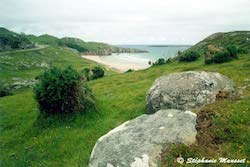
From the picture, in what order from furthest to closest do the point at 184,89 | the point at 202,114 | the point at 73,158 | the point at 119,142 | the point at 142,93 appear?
the point at 142,93
the point at 184,89
the point at 73,158
the point at 202,114
the point at 119,142

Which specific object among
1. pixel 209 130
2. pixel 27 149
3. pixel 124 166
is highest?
pixel 209 130

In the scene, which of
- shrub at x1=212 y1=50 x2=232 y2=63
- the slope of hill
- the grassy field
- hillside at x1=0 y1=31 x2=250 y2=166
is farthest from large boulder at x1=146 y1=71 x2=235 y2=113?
the slope of hill

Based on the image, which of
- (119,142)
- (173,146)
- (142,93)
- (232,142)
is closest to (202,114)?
(232,142)

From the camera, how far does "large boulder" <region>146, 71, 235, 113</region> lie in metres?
17.0

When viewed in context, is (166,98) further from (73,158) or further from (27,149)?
(27,149)

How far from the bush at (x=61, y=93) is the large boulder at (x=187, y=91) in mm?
5091

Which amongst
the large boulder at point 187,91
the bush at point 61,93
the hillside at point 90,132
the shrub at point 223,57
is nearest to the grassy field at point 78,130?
the hillside at point 90,132

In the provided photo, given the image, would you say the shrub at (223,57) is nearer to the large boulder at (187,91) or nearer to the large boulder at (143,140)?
the large boulder at (187,91)

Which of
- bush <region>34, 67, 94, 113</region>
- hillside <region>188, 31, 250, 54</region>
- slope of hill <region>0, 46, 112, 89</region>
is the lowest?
slope of hill <region>0, 46, 112, 89</region>

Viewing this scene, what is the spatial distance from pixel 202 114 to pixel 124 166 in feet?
14.5

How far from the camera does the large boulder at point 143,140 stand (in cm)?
888

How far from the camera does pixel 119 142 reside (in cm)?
994

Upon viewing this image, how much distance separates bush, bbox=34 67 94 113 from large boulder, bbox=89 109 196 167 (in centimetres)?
900

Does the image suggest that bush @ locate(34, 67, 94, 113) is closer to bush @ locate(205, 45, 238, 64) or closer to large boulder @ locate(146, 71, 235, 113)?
large boulder @ locate(146, 71, 235, 113)
